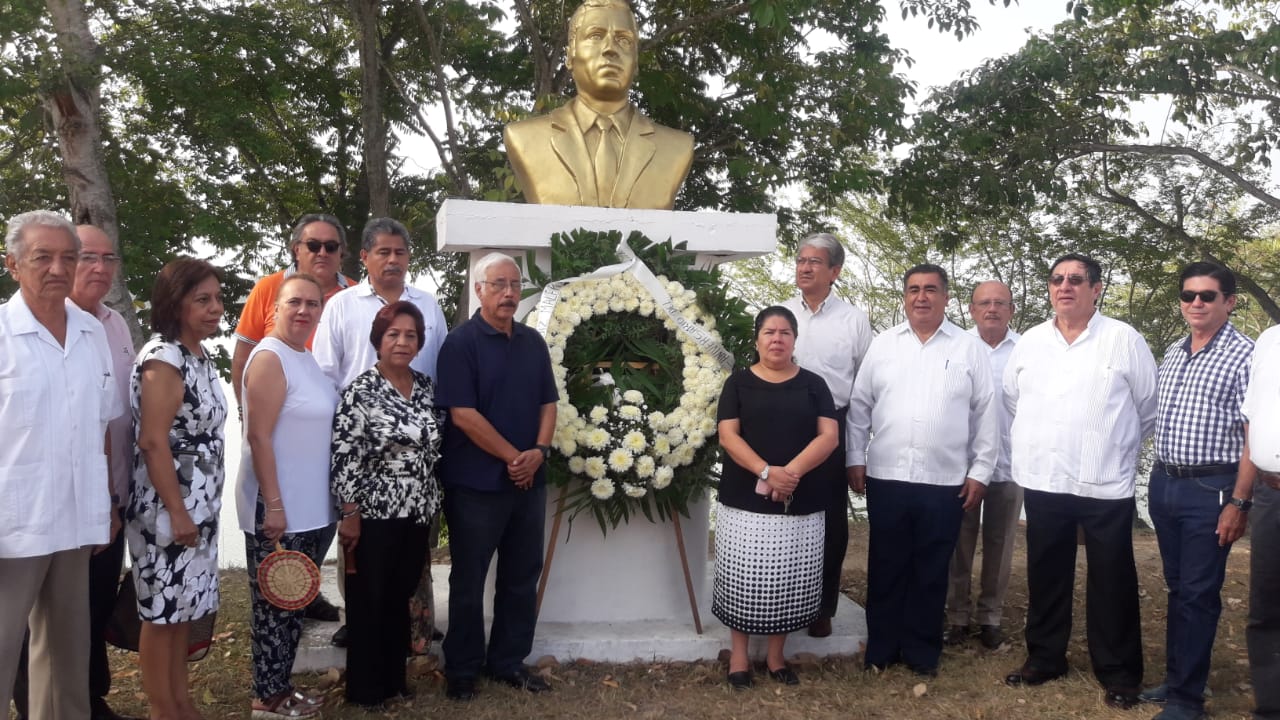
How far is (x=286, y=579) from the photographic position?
11.0 ft

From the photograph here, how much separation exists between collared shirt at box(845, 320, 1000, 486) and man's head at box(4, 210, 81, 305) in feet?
11.1

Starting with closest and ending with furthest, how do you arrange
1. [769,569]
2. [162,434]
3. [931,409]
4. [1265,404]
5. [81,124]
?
[162,434] → [1265,404] → [769,569] → [931,409] → [81,124]

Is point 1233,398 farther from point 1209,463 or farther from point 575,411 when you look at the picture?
point 575,411

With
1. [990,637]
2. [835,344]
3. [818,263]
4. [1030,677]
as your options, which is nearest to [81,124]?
[818,263]

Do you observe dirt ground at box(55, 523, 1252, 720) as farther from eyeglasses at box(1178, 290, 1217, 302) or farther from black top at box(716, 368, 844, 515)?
eyeglasses at box(1178, 290, 1217, 302)

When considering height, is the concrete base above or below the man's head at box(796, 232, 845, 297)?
below

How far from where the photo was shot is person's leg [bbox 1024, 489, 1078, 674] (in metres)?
4.10

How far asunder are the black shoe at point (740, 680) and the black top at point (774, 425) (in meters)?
0.78

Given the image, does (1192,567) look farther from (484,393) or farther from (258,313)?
(258,313)

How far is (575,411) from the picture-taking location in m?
4.41

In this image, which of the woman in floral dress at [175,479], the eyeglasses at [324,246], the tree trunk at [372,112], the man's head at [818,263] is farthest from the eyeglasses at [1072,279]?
the tree trunk at [372,112]

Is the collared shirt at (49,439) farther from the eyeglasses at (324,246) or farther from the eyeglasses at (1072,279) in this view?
the eyeglasses at (1072,279)

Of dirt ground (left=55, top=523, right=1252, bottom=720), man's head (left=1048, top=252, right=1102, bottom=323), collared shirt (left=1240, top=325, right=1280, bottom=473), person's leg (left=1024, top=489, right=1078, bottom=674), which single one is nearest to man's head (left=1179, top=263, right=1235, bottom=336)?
collared shirt (left=1240, top=325, right=1280, bottom=473)

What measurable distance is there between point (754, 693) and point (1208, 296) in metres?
2.60
